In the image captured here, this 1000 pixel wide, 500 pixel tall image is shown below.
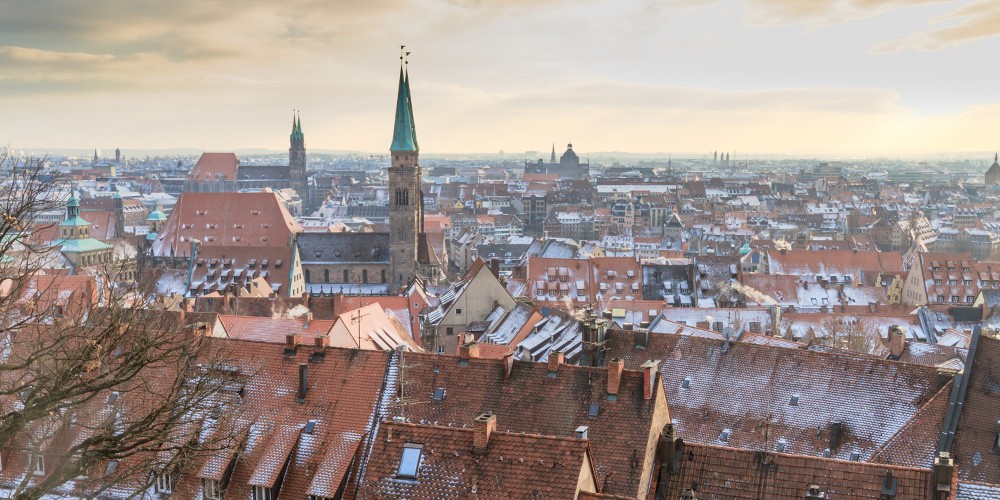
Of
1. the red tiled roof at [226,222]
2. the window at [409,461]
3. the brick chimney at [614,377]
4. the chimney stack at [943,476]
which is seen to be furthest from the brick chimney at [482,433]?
the red tiled roof at [226,222]

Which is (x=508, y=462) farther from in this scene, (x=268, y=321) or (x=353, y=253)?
(x=353, y=253)

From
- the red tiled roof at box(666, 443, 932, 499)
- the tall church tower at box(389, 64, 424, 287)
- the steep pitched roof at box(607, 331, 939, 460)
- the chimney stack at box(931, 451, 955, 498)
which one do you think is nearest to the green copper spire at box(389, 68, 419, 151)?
the tall church tower at box(389, 64, 424, 287)

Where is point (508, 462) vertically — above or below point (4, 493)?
above

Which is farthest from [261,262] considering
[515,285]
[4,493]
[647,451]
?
[647,451]

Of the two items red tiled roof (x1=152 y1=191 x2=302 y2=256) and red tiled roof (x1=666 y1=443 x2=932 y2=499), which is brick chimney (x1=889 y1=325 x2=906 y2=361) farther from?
red tiled roof (x1=152 y1=191 x2=302 y2=256)

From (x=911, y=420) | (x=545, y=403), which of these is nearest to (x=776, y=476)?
(x=545, y=403)

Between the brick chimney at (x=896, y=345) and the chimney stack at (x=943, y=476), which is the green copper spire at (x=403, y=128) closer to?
the brick chimney at (x=896, y=345)
